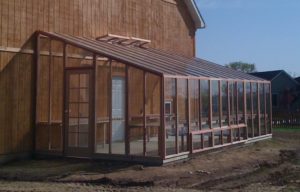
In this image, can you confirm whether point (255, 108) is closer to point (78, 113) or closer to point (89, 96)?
point (89, 96)

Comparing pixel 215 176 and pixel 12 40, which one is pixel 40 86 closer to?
pixel 12 40

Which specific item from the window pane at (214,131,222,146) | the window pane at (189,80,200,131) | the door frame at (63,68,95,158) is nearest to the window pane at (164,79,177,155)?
the window pane at (189,80,200,131)

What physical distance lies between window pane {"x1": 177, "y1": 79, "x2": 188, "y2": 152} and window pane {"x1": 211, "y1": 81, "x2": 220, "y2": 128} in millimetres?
1995

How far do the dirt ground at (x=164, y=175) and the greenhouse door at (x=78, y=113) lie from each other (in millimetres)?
532

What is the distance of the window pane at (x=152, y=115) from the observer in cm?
1434

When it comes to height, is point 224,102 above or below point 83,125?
above

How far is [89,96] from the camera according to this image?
48.4 ft

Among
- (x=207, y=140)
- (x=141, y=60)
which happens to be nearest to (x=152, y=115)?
(x=207, y=140)

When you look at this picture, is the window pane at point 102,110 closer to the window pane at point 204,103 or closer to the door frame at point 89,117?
the door frame at point 89,117

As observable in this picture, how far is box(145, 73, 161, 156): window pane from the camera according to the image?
47.0 ft

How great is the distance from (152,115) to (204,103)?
6.69 feet

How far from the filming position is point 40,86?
1562 cm

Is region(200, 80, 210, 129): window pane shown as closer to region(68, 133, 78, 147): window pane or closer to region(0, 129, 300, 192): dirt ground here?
region(0, 129, 300, 192): dirt ground

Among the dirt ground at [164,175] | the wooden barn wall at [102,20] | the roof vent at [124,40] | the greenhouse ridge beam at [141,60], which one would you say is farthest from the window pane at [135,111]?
the wooden barn wall at [102,20]
